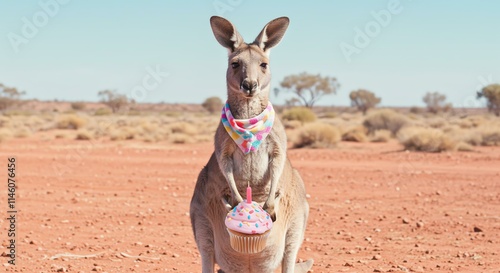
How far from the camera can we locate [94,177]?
14.0 m

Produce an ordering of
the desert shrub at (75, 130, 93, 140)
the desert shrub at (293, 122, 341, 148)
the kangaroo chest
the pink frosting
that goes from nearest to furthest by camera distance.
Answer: the pink frosting → the kangaroo chest → the desert shrub at (293, 122, 341, 148) → the desert shrub at (75, 130, 93, 140)

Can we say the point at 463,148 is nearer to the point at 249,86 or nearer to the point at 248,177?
the point at 248,177

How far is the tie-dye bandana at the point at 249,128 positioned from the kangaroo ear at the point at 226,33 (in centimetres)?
53

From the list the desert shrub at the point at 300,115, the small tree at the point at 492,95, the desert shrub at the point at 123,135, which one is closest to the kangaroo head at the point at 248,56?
the desert shrub at the point at 123,135

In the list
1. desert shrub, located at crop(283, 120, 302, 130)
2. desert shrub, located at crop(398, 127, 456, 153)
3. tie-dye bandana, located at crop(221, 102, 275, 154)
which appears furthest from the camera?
desert shrub, located at crop(283, 120, 302, 130)

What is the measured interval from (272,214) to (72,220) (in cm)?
550

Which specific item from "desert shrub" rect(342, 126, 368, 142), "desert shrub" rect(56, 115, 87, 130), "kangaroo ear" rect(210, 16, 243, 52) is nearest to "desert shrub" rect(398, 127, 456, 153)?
"desert shrub" rect(342, 126, 368, 142)

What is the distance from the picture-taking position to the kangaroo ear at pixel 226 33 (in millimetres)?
4715

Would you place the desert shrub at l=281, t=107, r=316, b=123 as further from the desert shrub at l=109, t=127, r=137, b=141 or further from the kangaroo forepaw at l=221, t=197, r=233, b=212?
the kangaroo forepaw at l=221, t=197, r=233, b=212

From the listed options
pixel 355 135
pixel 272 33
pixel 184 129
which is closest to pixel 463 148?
pixel 355 135

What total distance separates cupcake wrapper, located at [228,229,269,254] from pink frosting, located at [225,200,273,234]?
0.06 meters

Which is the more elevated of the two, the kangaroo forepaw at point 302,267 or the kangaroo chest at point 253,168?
the kangaroo chest at point 253,168

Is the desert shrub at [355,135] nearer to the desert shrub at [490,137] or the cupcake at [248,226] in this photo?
the desert shrub at [490,137]

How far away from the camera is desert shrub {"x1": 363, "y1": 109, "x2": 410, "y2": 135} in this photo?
31358 millimetres
